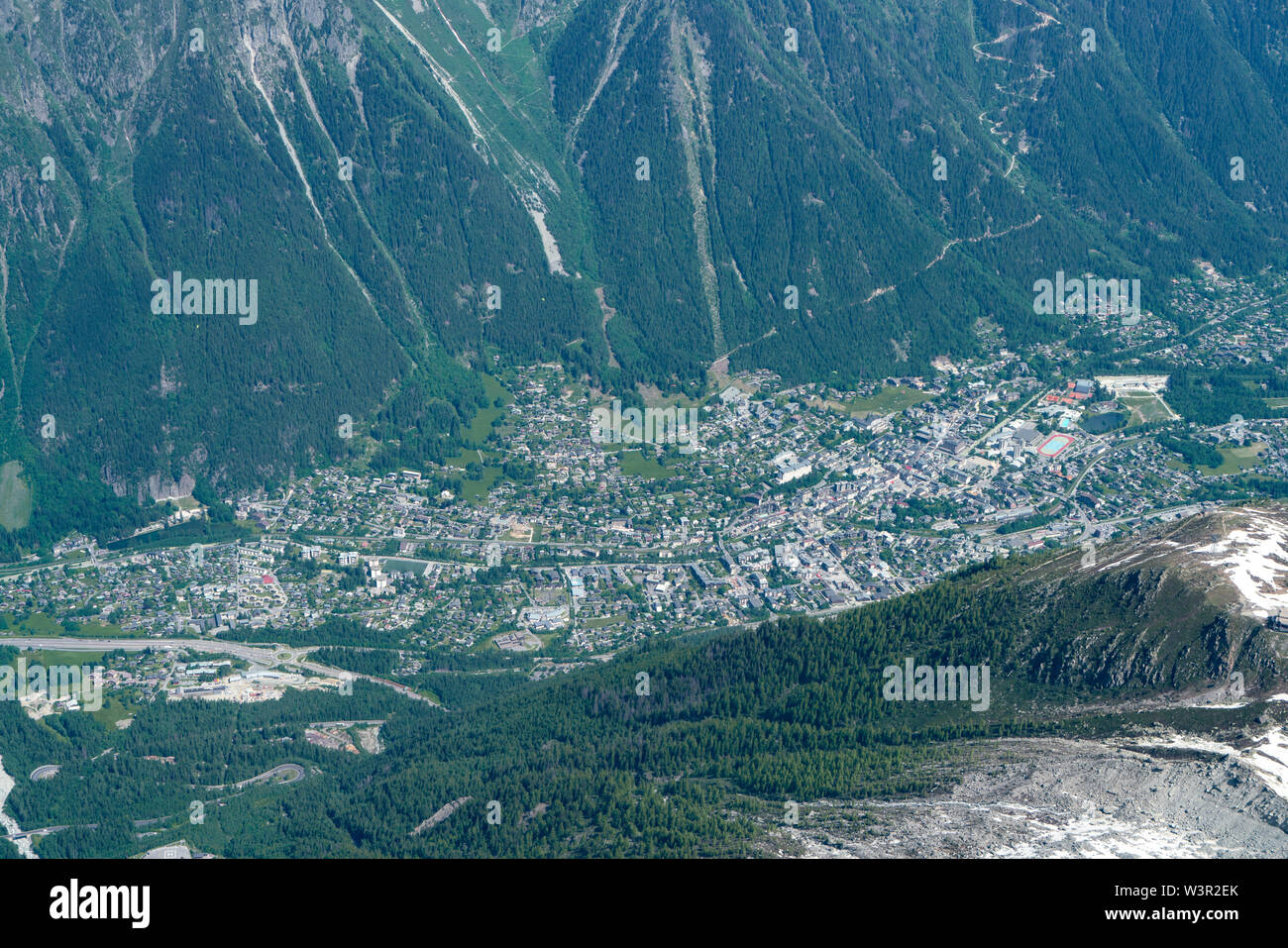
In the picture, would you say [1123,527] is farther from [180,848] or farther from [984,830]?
[180,848]

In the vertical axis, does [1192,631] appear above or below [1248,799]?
above

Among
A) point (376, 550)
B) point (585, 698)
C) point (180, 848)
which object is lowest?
point (180, 848)

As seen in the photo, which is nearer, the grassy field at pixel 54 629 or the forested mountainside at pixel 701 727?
the forested mountainside at pixel 701 727

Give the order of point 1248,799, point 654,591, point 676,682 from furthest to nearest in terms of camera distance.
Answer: point 654,591, point 676,682, point 1248,799

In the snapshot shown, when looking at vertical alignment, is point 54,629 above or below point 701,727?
above

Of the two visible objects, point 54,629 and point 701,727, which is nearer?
point 701,727

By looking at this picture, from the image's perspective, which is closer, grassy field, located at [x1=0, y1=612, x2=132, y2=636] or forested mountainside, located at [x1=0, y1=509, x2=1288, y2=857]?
forested mountainside, located at [x1=0, y1=509, x2=1288, y2=857]

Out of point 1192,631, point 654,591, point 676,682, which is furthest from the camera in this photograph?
point 654,591

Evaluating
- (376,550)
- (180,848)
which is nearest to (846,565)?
(376,550)
